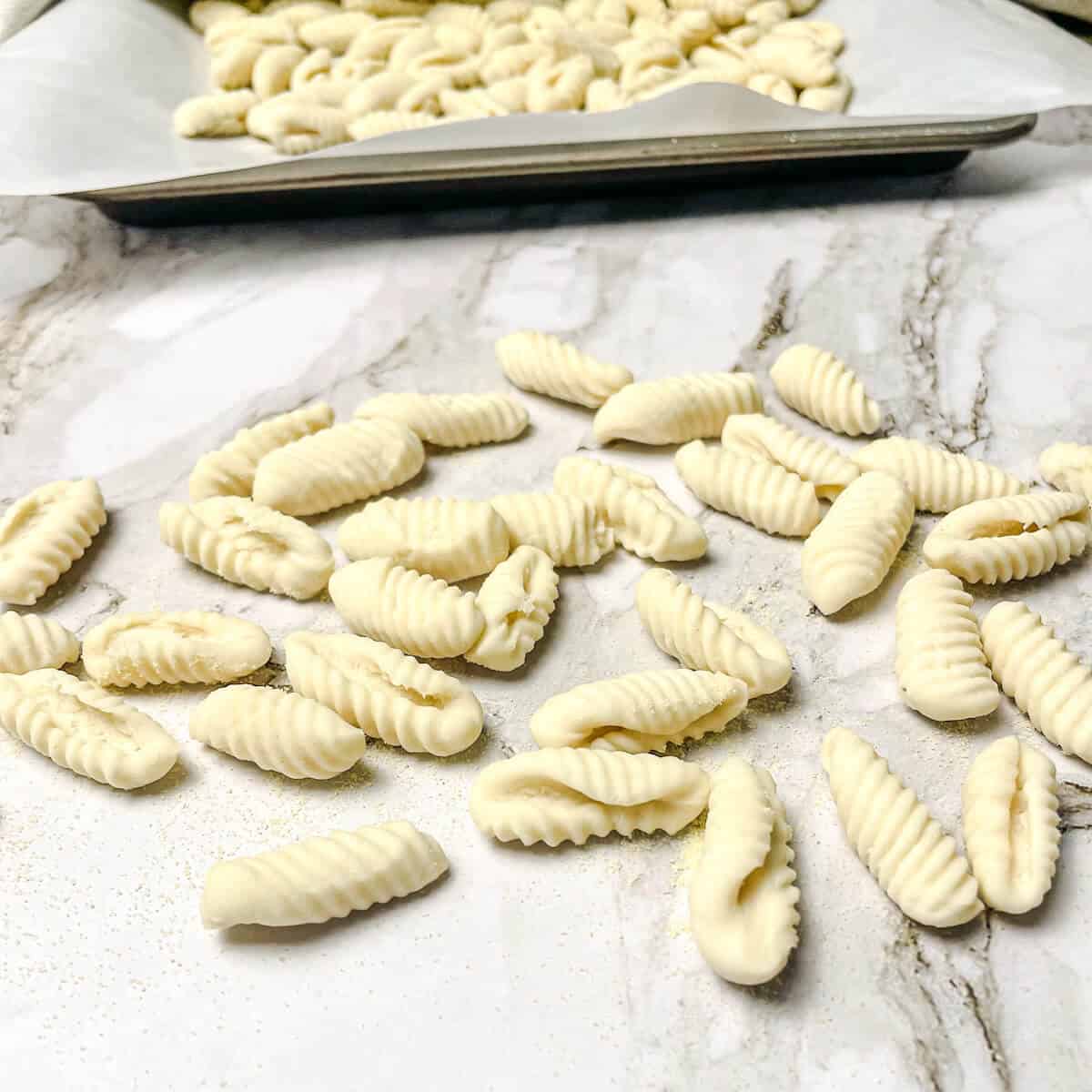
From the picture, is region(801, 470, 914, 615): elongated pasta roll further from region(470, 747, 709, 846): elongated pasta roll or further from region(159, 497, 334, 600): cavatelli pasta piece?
region(159, 497, 334, 600): cavatelli pasta piece

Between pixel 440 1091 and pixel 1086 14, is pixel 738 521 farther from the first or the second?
pixel 1086 14

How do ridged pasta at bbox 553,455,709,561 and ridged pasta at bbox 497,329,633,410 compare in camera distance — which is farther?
ridged pasta at bbox 497,329,633,410

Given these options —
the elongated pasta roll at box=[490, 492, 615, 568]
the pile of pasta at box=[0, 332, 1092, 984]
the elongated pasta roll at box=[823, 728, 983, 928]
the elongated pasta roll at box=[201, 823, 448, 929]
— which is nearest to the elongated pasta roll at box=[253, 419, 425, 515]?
the pile of pasta at box=[0, 332, 1092, 984]

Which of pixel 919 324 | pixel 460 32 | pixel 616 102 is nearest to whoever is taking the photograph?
pixel 919 324

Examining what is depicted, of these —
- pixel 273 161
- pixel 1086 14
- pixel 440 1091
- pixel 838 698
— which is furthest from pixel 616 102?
pixel 440 1091

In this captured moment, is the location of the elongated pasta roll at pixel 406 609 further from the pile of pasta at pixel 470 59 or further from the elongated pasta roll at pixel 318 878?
the pile of pasta at pixel 470 59

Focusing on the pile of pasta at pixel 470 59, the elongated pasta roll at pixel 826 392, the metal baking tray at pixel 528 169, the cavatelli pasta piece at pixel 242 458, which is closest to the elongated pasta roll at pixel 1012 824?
the elongated pasta roll at pixel 826 392
